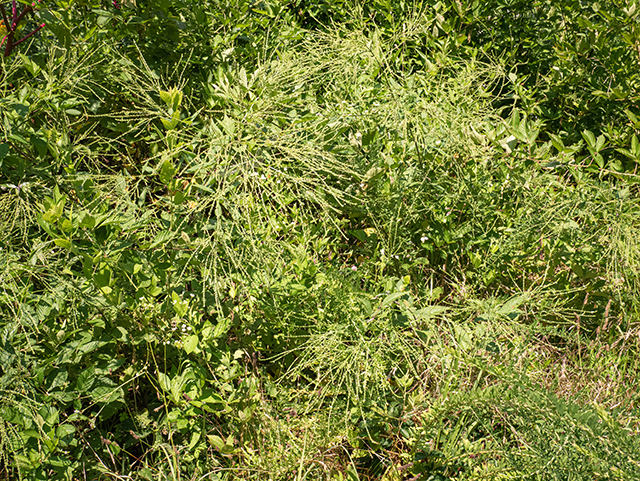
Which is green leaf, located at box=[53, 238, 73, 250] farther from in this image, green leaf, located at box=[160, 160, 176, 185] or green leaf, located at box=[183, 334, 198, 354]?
green leaf, located at box=[183, 334, 198, 354]

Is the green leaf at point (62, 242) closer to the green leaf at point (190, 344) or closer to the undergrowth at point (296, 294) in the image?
the undergrowth at point (296, 294)

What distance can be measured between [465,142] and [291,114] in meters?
0.67

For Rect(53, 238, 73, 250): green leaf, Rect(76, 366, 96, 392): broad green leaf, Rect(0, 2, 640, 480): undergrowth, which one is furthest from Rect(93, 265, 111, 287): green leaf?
Rect(76, 366, 96, 392): broad green leaf

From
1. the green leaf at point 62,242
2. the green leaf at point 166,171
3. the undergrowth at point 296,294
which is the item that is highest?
the green leaf at point 166,171

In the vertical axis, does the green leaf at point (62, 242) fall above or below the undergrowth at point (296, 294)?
above

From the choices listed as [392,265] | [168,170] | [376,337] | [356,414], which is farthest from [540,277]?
[168,170]

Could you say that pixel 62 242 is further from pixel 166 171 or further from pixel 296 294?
pixel 296 294

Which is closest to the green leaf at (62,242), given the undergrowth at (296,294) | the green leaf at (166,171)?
the undergrowth at (296,294)

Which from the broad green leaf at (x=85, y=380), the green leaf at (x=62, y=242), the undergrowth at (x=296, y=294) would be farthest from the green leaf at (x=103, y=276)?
the broad green leaf at (x=85, y=380)

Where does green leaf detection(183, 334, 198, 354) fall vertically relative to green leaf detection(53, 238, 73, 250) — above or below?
below

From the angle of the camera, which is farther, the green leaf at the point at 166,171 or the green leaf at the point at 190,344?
the green leaf at the point at 190,344

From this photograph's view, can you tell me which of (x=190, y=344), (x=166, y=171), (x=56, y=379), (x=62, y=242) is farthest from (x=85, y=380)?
(x=166, y=171)

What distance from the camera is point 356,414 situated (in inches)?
66.9

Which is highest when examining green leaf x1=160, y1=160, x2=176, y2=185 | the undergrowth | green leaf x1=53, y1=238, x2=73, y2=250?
green leaf x1=160, y1=160, x2=176, y2=185
